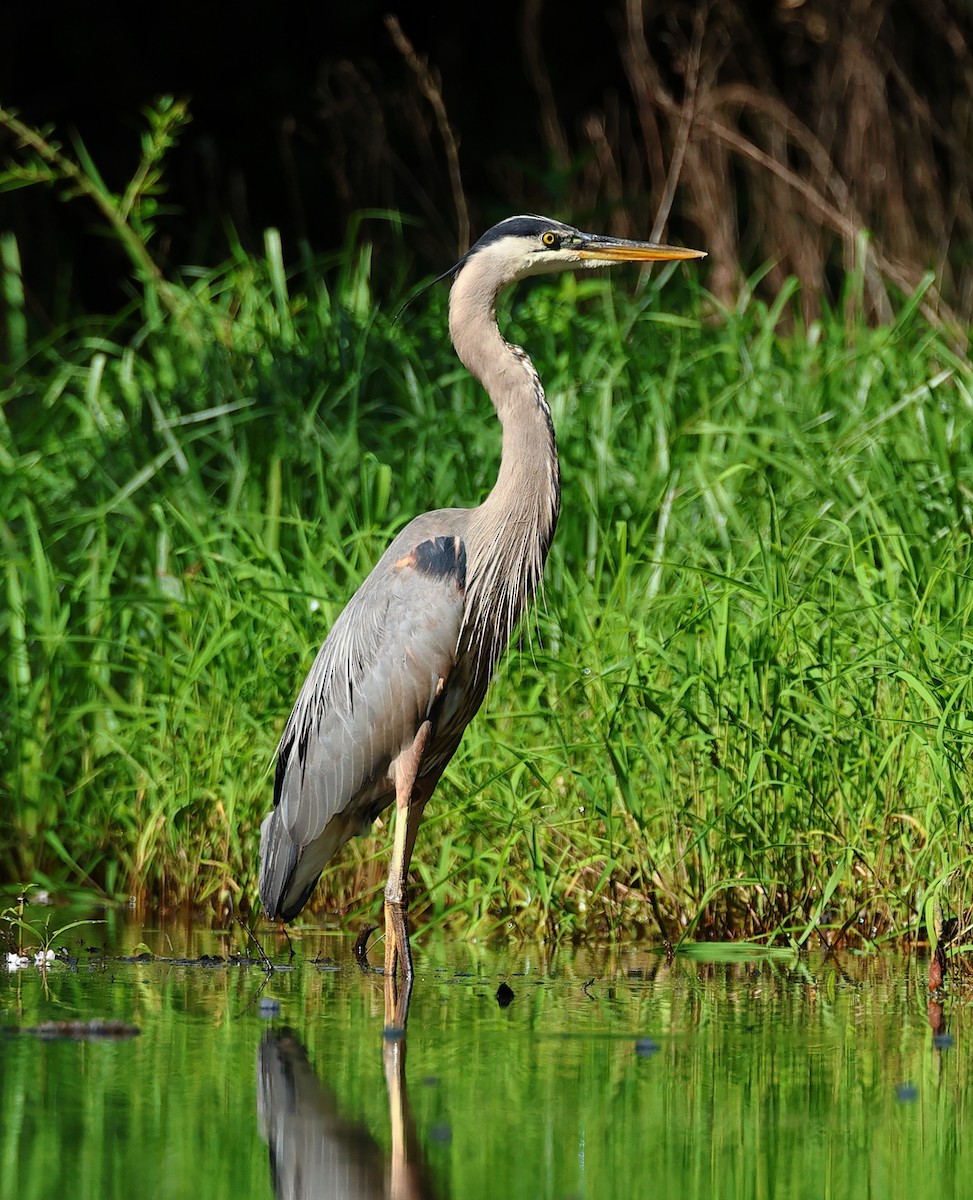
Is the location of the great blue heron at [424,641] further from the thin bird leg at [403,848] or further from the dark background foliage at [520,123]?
the dark background foliage at [520,123]

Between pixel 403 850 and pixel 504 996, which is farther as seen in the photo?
pixel 403 850

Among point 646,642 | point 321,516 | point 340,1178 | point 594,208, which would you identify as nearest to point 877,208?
point 594,208

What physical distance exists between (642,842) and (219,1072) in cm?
A: 179

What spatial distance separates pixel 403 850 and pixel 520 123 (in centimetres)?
798

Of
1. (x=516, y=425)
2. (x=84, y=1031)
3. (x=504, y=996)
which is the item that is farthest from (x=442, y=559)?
(x=84, y=1031)

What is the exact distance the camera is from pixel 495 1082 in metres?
3.61

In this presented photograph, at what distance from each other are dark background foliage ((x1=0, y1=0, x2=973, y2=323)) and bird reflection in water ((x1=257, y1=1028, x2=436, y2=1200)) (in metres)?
5.70

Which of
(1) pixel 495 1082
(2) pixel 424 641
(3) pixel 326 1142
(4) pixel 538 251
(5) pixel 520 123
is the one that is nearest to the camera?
(3) pixel 326 1142

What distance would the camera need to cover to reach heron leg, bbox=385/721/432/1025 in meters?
4.80

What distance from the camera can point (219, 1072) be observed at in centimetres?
368

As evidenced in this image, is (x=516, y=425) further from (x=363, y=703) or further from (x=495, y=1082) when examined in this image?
(x=495, y=1082)

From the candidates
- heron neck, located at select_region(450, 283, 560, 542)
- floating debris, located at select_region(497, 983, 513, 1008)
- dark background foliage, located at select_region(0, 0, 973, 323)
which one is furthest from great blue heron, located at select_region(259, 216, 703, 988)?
dark background foliage, located at select_region(0, 0, 973, 323)

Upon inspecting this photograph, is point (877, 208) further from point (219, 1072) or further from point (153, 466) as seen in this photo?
point (219, 1072)

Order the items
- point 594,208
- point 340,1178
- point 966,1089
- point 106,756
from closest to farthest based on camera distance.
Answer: point 340,1178, point 966,1089, point 106,756, point 594,208
